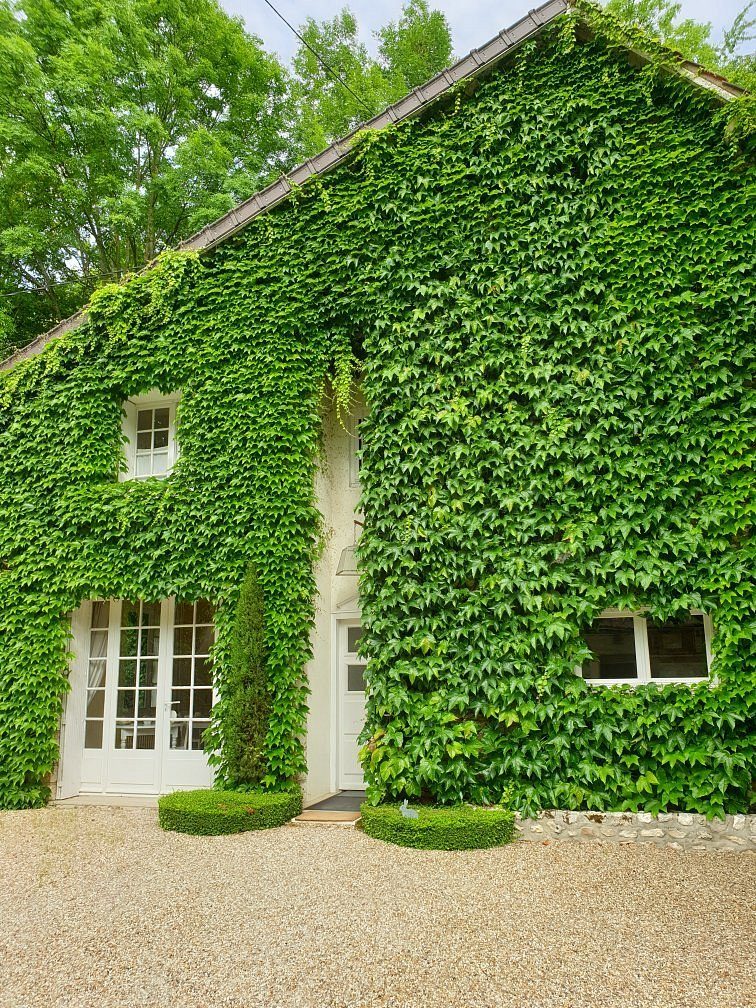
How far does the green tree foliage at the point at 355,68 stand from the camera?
55.2ft

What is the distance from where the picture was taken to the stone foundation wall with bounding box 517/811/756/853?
5766 millimetres

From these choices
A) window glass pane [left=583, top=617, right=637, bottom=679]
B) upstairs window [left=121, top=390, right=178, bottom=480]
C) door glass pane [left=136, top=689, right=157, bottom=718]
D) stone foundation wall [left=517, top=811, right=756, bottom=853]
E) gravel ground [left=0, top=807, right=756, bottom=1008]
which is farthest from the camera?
upstairs window [left=121, top=390, right=178, bottom=480]

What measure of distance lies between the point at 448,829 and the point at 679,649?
9.47 ft

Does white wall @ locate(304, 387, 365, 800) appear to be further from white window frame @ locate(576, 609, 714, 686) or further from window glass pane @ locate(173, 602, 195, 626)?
white window frame @ locate(576, 609, 714, 686)

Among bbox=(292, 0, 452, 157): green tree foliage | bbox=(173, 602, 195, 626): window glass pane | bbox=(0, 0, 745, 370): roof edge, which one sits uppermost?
bbox=(292, 0, 452, 157): green tree foliage

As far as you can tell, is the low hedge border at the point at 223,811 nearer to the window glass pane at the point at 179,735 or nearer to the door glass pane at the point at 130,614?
the window glass pane at the point at 179,735

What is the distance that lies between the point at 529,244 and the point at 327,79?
15.2 m

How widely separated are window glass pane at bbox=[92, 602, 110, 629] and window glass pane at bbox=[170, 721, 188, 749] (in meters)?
1.76

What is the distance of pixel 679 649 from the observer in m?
6.52

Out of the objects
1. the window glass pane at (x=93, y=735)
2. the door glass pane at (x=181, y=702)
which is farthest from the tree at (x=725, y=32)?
the window glass pane at (x=93, y=735)

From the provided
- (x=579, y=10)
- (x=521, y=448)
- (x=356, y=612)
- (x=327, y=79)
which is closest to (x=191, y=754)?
(x=356, y=612)

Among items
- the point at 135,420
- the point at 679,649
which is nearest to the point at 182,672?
the point at 135,420

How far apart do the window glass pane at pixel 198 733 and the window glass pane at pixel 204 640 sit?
88 centimetres

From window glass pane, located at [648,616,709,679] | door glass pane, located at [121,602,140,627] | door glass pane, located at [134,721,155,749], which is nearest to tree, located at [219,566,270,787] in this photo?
door glass pane, located at [134,721,155,749]
